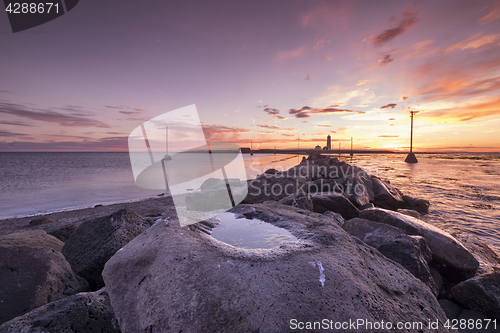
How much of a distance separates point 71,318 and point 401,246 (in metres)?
4.18

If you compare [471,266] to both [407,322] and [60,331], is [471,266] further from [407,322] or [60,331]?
[60,331]

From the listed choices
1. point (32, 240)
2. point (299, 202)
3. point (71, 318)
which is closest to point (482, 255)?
point (299, 202)

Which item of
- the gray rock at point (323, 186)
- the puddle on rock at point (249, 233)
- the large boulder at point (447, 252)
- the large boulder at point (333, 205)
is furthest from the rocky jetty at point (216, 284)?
the gray rock at point (323, 186)

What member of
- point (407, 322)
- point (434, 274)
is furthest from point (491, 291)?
point (407, 322)

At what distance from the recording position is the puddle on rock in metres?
2.36

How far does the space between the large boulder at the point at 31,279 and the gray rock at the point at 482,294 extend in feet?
17.2

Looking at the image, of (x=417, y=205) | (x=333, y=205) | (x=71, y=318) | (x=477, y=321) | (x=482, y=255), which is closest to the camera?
(x=71, y=318)

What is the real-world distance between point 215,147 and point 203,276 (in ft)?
6.82

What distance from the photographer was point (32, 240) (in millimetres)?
2980

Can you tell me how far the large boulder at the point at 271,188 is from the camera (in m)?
7.39

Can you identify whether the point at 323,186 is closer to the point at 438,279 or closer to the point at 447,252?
the point at 447,252

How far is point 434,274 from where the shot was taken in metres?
3.59

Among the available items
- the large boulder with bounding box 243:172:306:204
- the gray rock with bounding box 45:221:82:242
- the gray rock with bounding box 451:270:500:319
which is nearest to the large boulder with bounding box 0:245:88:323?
the gray rock with bounding box 45:221:82:242

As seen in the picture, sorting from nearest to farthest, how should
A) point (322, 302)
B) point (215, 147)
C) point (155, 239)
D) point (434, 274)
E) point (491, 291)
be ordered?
point (322, 302) → point (155, 239) → point (491, 291) → point (215, 147) → point (434, 274)
